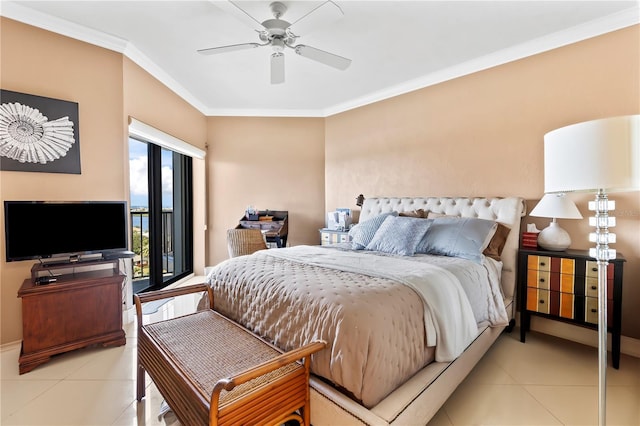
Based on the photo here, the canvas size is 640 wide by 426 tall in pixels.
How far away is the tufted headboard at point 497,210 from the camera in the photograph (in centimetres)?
270

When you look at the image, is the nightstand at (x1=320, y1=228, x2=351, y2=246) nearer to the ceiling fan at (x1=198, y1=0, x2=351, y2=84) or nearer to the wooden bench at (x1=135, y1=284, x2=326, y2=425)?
the ceiling fan at (x1=198, y1=0, x2=351, y2=84)

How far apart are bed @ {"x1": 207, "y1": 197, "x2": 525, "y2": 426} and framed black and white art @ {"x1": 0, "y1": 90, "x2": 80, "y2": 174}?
5.75 feet

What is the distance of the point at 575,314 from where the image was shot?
2.27 m

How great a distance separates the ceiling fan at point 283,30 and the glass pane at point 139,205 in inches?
78.0

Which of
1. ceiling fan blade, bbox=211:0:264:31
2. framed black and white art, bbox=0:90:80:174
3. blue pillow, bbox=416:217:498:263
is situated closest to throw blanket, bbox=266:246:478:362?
blue pillow, bbox=416:217:498:263

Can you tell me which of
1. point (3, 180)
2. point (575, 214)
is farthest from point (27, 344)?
point (575, 214)

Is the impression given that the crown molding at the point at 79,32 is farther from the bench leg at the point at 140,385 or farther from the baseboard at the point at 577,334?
the baseboard at the point at 577,334

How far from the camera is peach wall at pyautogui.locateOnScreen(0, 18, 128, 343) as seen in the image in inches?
91.2

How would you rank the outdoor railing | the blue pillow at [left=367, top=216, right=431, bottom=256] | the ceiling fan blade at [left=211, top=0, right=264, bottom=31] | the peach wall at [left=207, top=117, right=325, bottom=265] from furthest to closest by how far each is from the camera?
1. the peach wall at [left=207, top=117, right=325, bottom=265]
2. the outdoor railing
3. the blue pillow at [left=367, top=216, right=431, bottom=256]
4. the ceiling fan blade at [left=211, top=0, right=264, bottom=31]

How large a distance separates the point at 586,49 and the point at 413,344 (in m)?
2.99

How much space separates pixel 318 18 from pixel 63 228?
277 centimetres

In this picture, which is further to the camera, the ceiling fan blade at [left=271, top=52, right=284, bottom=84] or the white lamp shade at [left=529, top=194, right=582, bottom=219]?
the ceiling fan blade at [left=271, top=52, right=284, bottom=84]

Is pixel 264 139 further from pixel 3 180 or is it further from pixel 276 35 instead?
pixel 3 180

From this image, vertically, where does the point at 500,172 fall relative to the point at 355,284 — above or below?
above
